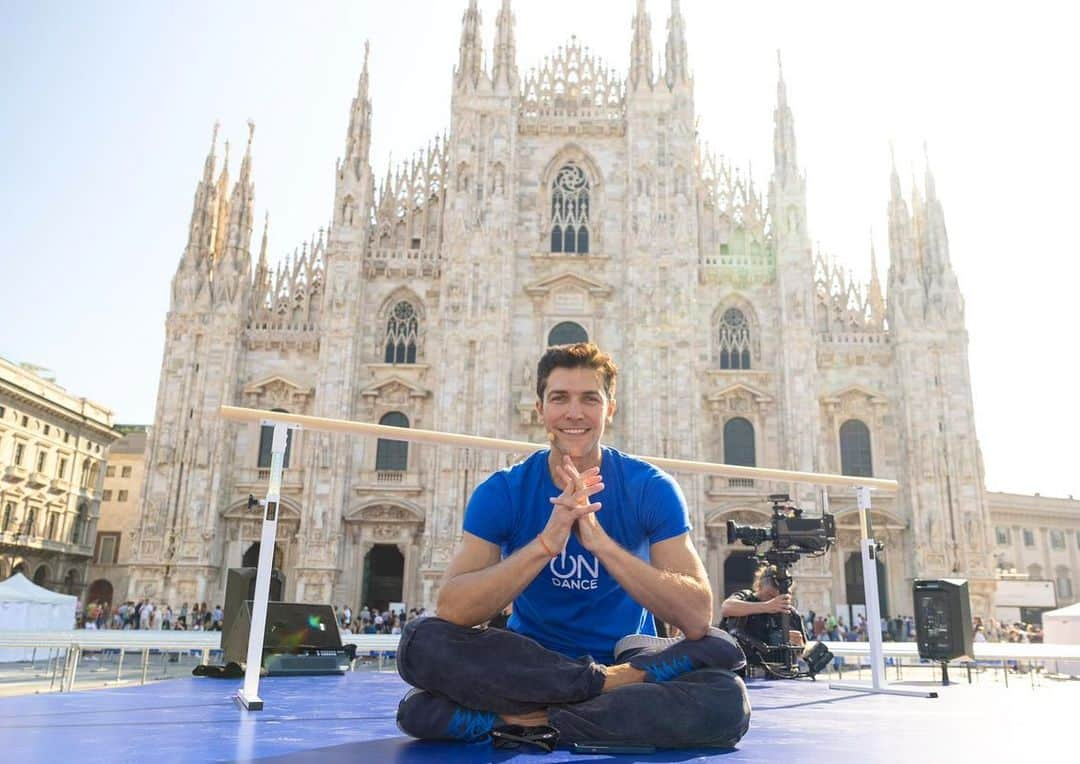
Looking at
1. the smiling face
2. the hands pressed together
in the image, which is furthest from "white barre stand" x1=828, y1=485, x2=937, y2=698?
the hands pressed together

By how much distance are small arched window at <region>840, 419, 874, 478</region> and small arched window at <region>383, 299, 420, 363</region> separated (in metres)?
13.8

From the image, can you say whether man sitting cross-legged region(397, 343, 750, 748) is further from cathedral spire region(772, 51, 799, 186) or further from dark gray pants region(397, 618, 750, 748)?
cathedral spire region(772, 51, 799, 186)

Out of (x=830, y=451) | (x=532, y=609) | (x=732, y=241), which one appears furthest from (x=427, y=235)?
(x=532, y=609)

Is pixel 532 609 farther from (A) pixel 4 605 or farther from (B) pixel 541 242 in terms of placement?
(B) pixel 541 242

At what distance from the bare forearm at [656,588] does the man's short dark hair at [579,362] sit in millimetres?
767

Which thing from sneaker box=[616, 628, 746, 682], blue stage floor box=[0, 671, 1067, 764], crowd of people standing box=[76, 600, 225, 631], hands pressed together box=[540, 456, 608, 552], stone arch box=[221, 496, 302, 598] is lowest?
crowd of people standing box=[76, 600, 225, 631]

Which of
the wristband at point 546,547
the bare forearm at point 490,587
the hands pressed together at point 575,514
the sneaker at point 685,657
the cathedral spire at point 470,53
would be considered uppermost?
the cathedral spire at point 470,53

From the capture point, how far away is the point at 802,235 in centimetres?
2667

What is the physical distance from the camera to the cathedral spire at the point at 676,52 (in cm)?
2809

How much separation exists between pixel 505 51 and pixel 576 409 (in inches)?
1066

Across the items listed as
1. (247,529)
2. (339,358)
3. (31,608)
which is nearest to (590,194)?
(339,358)

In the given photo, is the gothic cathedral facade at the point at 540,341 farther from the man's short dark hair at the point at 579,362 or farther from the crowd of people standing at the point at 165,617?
the man's short dark hair at the point at 579,362

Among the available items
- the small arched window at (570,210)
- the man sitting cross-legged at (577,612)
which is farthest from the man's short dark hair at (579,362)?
the small arched window at (570,210)

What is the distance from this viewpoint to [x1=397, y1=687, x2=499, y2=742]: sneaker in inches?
117
